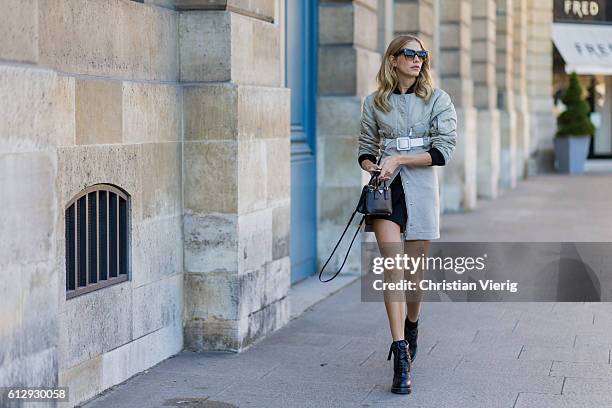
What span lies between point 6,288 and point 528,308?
16.8 ft

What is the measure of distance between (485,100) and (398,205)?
14895 mm

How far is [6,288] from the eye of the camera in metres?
5.01

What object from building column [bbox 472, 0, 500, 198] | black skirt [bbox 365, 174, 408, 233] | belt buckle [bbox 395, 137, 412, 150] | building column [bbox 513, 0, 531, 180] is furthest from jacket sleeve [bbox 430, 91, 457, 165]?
building column [bbox 513, 0, 531, 180]

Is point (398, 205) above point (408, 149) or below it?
below

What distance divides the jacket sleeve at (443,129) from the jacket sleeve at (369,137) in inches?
13.3

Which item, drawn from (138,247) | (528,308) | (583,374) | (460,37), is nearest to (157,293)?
(138,247)

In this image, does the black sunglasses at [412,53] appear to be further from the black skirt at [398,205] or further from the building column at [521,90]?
the building column at [521,90]

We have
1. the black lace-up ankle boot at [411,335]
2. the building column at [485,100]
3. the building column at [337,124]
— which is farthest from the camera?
the building column at [485,100]

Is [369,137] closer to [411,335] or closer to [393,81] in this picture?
[393,81]

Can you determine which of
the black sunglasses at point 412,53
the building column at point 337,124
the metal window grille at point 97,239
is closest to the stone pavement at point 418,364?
the metal window grille at point 97,239

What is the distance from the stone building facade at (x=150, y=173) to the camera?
5172 millimetres

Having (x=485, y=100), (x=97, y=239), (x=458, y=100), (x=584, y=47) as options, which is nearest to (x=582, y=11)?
(x=584, y=47)

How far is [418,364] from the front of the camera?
7137 millimetres

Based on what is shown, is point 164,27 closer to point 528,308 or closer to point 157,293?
point 157,293
